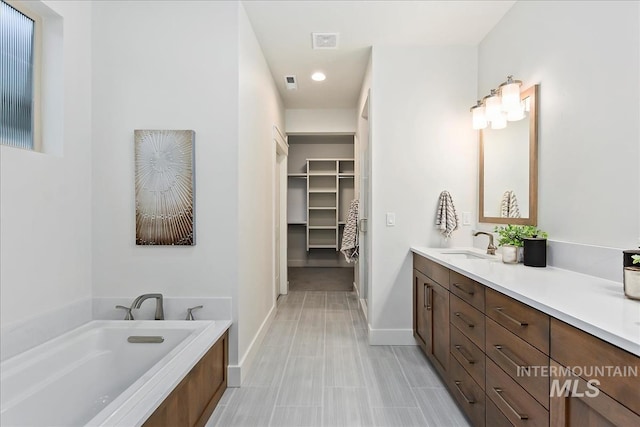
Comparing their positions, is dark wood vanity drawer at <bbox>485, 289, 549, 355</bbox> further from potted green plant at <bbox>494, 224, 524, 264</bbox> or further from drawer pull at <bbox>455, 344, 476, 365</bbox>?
potted green plant at <bbox>494, 224, 524, 264</bbox>

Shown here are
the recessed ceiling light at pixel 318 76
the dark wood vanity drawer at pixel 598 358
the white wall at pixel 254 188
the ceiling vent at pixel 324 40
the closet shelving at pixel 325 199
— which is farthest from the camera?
the closet shelving at pixel 325 199

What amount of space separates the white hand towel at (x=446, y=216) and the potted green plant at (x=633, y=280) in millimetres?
1553

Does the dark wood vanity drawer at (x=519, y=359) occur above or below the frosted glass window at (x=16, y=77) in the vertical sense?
below

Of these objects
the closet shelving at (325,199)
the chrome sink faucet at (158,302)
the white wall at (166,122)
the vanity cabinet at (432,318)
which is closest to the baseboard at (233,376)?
the white wall at (166,122)

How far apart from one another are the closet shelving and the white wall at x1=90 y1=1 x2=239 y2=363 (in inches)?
164

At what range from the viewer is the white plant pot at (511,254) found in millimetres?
1982

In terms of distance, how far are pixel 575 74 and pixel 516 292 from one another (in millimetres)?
1329

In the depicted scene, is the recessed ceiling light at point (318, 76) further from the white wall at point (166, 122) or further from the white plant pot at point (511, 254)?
the white plant pot at point (511, 254)

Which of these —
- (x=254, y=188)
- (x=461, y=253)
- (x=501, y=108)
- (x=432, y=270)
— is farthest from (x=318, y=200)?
(x=501, y=108)

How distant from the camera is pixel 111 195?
214cm

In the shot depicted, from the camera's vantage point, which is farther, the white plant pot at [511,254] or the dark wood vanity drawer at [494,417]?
the white plant pot at [511,254]

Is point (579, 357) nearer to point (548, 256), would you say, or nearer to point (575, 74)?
point (548, 256)

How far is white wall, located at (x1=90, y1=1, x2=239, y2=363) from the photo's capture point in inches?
84.4

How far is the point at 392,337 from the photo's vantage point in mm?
2881
